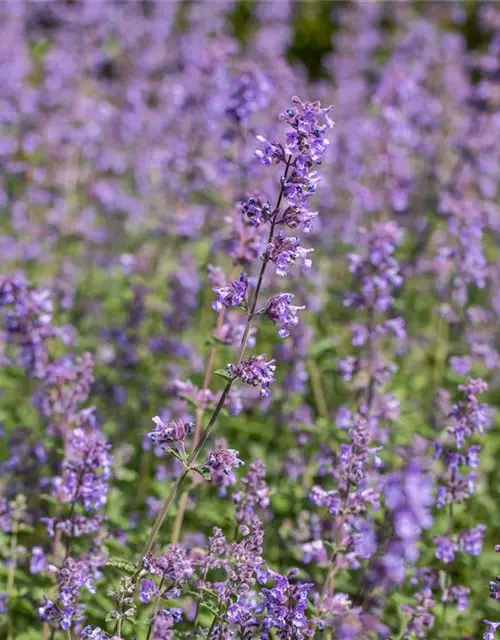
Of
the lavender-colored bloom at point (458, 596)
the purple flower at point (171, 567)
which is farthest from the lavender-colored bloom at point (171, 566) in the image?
the lavender-colored bloom at point (458, 596)

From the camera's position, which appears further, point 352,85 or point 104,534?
point 352,85

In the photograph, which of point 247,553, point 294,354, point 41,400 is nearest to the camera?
point 247,553

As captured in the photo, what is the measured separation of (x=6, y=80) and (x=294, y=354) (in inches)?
252

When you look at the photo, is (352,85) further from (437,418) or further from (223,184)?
(437,418)

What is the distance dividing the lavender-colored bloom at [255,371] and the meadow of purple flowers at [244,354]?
13 mm

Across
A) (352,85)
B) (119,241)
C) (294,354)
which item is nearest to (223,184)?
(294,354)

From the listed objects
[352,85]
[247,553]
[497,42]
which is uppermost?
[352,85]

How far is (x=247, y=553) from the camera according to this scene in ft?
12.4

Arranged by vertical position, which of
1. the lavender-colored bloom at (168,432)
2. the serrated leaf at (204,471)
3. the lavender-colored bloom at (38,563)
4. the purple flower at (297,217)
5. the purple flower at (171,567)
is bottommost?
the purple flower at (171,567)

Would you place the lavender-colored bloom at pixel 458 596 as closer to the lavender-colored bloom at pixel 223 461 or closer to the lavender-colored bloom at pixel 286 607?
the lavender-colored bloom at pixel 286 607

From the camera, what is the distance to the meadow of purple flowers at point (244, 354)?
3980 mm

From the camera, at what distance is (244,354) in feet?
24.0

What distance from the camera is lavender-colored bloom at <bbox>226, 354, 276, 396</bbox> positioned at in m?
3.86

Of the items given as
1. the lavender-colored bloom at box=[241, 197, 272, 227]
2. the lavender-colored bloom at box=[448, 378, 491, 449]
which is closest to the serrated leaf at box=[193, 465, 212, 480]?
the lavender-colored bloom at box=[241, 197, 272, 227]
